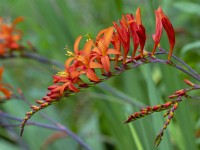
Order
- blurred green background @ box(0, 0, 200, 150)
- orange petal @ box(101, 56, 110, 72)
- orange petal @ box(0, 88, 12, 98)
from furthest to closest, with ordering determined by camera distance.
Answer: blurred green background @ box(0, 0, 200, 150) → orange petal @ box(0, 88, 12, 98) → orange petal @ box(101, 56, 110, 72)

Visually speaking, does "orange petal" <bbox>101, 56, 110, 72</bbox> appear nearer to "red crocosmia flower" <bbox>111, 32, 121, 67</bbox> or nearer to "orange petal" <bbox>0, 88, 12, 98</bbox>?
"red crocosmia flower" <bbox>111, 32, 121, 67</bbox>

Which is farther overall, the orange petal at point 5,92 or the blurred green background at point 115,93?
the blurred green background at point 115,93

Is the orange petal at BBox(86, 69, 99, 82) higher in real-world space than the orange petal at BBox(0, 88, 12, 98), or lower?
higher

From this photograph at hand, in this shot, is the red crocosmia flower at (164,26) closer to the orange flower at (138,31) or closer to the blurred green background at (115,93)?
the orange flower at (138,31)

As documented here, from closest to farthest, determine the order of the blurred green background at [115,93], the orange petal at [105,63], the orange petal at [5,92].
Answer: the orange petal at [105,63] → the orange petal at [5,92] → the blurred green background at [115,93]

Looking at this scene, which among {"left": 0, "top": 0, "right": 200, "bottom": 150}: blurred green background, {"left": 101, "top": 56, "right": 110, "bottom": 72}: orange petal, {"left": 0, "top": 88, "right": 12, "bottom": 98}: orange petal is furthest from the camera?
{"left": 0, "top": 0, "right": 200, "bottom": 150}: blurred green background

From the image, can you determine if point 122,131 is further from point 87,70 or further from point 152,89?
point 87,70

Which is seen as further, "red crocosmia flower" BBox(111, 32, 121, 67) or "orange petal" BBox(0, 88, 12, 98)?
"orange petal" BBox(0, 88, 12, 98)

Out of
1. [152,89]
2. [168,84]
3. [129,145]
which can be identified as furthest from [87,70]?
[129,145]

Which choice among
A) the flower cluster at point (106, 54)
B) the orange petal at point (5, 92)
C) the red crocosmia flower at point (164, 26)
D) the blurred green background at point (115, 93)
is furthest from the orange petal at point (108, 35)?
the orange petal at point (5, 92)

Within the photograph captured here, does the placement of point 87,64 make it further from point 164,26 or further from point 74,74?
point 164,26

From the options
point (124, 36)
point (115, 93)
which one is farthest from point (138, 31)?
point (115, 93)

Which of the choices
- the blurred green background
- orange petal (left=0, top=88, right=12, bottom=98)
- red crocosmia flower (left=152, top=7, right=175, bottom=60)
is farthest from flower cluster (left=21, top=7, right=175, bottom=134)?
orange petal (left=0, top=88, right=12, bottom=98)
